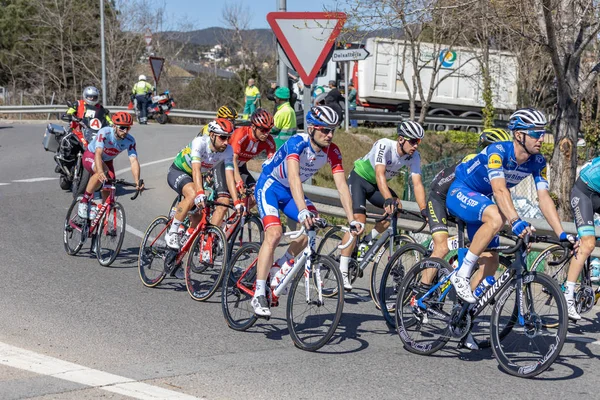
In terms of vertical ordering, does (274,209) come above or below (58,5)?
below

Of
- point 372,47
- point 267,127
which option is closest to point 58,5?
point 372,47

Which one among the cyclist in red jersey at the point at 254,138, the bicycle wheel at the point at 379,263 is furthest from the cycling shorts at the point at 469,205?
the cyclist in red jersey at the point at 254,138

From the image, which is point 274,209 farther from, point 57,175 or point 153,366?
point 57,175

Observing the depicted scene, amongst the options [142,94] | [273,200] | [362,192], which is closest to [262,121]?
[362,192]

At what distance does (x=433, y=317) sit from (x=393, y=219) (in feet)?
6.11

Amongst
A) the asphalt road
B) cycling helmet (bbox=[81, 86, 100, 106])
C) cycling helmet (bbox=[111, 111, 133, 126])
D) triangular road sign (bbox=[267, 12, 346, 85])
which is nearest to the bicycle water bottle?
the asphalt road

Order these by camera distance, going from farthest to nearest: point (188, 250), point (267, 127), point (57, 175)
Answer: point (57, 175)
point (267, 127)
point (188, 250)

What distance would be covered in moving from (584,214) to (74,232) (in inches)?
250

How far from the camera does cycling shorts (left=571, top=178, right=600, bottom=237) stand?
8781 millimetres

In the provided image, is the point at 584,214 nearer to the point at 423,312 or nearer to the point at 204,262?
the point at 423,312

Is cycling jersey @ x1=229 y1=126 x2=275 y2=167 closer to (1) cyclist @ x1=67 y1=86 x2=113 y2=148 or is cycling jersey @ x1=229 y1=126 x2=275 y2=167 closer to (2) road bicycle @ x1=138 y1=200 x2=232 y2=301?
(2) road bicycle @ x1=138 y1=200 x2=232 y2=301

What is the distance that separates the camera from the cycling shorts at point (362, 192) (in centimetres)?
996

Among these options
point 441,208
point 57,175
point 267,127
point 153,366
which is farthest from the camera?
point 57,175

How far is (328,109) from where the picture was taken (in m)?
7.59
